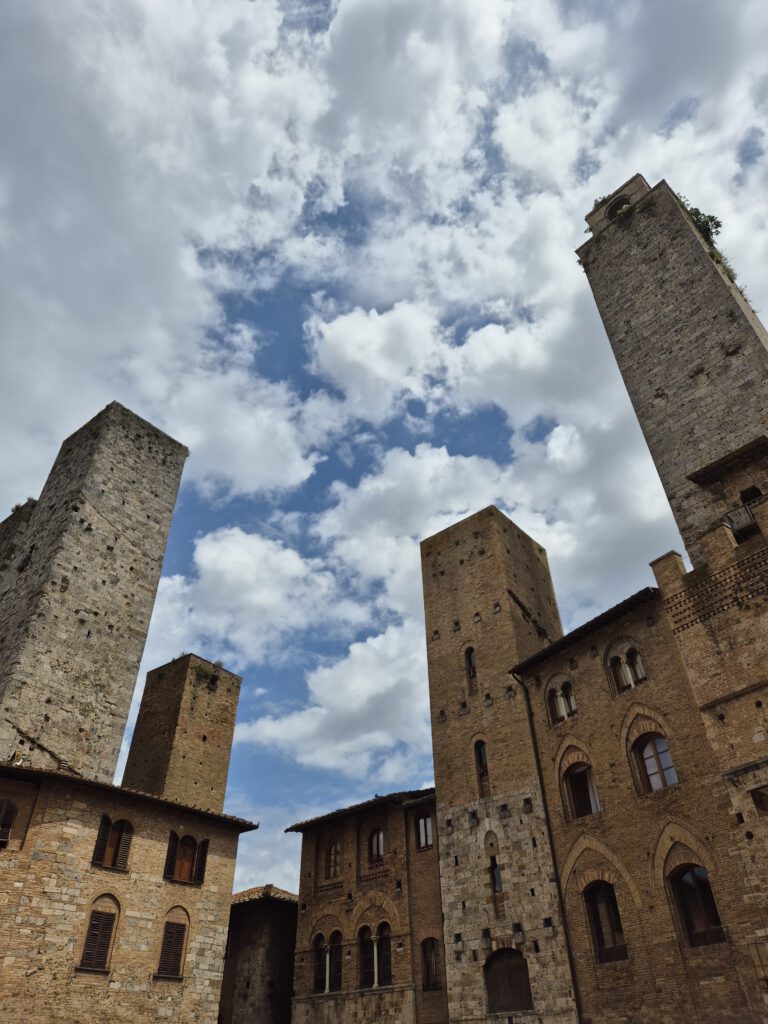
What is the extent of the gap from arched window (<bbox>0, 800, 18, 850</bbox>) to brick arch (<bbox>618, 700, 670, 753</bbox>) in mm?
15162

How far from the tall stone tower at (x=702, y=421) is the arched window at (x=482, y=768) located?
8192 mm

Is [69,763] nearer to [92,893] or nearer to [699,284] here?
[92,893]

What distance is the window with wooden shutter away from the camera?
16656 mm

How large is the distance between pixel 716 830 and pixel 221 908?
13.7 metres

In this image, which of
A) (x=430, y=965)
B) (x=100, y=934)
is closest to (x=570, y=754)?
(x=430, y=965)

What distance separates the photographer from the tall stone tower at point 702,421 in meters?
→ 15.8

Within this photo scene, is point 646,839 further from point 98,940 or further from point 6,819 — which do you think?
point 6,819

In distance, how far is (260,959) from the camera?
25.5m

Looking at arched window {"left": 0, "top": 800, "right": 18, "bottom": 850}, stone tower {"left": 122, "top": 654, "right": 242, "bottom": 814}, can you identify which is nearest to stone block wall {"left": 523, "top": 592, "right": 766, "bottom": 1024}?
stone tower {"left": 122, "top": 654, "right": 242, "bottom": 814}

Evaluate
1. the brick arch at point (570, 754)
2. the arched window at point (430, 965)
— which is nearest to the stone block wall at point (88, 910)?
the arched window at point (430, 965)

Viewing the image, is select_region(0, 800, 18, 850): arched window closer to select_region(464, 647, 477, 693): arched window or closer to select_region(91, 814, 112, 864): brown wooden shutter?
select_region(91, 814, 112, 864): brown wooden shutter

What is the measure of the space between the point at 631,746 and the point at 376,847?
11100mm

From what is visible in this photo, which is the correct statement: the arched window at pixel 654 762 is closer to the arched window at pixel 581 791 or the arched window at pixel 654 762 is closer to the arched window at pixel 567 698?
the arched window at pixel 581 791

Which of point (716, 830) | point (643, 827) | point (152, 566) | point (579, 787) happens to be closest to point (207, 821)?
point (152, 566)
